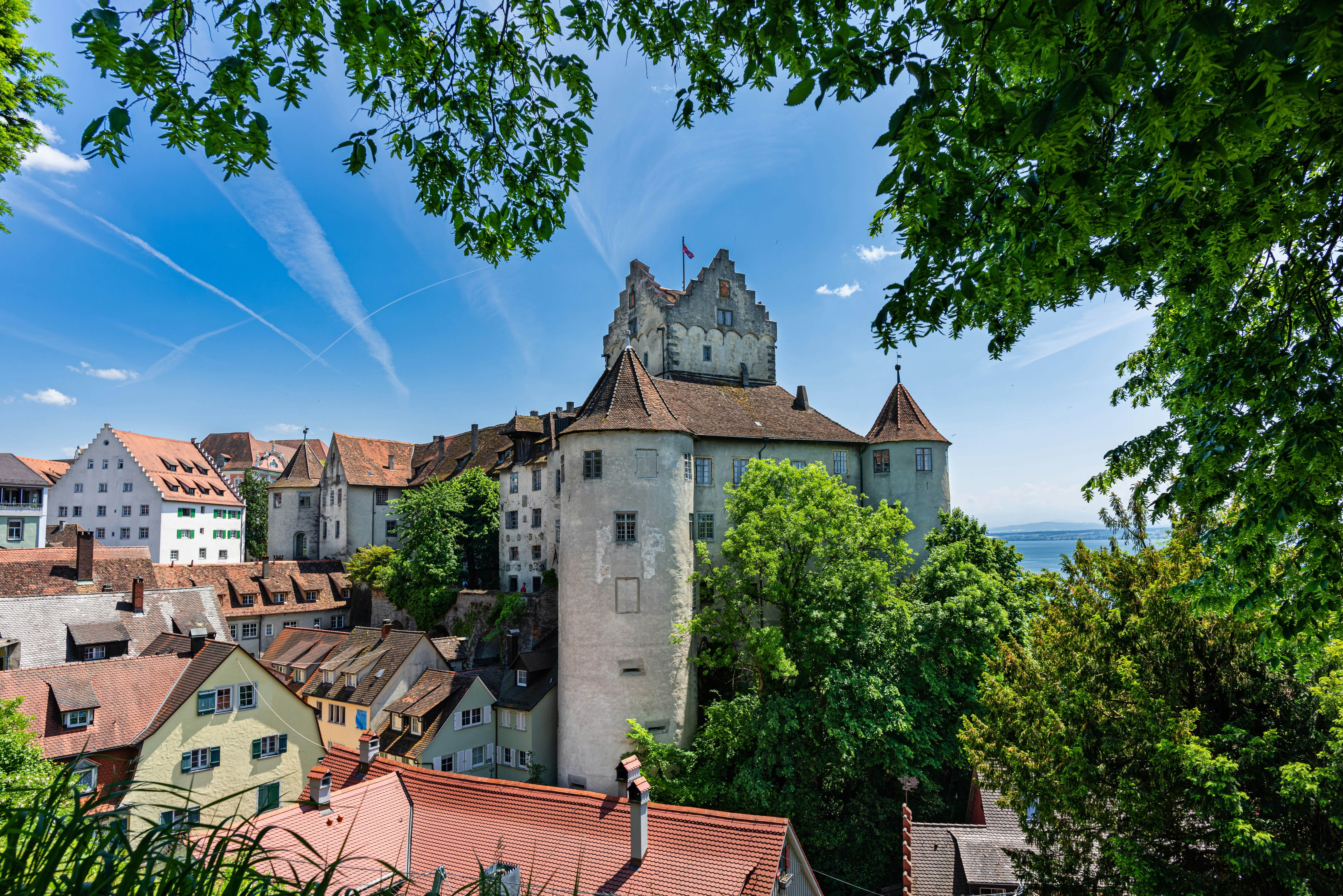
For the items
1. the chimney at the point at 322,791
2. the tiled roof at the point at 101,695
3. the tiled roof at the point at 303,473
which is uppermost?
the tiled roof at the point at 303,473

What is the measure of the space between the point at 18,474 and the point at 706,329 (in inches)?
1844

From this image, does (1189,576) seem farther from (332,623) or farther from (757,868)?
(332,623)

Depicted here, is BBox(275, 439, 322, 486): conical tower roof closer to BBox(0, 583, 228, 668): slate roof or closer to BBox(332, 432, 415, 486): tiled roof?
BBox(332, 432, 415, 486): tiled roof

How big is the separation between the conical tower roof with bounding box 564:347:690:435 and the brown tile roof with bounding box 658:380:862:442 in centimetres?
189

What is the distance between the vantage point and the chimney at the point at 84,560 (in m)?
32.5

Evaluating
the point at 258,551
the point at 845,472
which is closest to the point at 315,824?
the point at 845,472

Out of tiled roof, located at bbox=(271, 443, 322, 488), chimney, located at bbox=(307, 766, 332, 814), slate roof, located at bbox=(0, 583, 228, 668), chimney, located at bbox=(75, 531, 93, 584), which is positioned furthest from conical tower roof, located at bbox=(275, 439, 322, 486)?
chimney, located at bbox=(307, 766, 332, 814)

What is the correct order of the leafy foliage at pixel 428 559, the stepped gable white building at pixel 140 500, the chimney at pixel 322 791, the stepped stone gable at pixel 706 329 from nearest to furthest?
1. the chimney at pixel 322 791
2. the stepped stone gable at pixel 706 329
3. the leafy foliage at pixel 428 559
4. the stepped gable white building at pixel 140 500

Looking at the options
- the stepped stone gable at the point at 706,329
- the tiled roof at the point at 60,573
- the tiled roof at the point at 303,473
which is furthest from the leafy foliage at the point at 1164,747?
the tiled roof at the point at 303,473

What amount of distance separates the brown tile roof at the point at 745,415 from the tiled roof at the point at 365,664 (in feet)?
54.4

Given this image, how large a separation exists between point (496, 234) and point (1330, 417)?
542 centimetres

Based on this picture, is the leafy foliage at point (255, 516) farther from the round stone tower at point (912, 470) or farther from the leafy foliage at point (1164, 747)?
the leafy foliage at point (1164, 747)

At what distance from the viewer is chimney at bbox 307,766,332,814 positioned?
16766 millimetres

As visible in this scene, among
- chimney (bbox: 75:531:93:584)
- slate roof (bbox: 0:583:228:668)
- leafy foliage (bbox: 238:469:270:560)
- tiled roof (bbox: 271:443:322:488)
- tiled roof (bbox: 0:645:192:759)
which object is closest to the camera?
tiled roof (bbox: 0:645:192:759)
